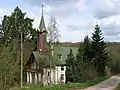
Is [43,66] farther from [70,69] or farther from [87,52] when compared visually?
[87,52]

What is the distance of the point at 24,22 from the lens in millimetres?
57750

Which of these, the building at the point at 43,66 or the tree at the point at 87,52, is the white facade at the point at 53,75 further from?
the tree at the point at 87,52

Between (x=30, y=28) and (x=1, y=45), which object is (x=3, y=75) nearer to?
(x=1, y=45)

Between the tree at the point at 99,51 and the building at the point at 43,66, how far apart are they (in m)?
6.64

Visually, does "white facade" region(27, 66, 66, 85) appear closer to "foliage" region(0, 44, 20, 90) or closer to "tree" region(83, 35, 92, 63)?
"tree" region(83, 35, 92, 63)

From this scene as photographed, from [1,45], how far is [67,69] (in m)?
41.2

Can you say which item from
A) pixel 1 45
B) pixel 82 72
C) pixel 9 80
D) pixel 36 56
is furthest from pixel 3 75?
pixel 36 56

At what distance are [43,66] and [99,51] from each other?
39.8 ft

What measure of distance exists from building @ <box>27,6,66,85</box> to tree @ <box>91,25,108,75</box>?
6.64 meters

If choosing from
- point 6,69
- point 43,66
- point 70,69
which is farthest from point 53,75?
point 6,69

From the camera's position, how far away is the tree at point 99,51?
52219 mm

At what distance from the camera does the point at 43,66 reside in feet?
161

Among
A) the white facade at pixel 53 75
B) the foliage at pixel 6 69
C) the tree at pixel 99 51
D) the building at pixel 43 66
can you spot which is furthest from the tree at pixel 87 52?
the foliage at pixel 6 69

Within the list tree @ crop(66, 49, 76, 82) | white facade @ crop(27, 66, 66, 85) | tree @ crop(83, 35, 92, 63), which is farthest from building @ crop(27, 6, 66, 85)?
tree @ crop(83, 35, 92, 63)
